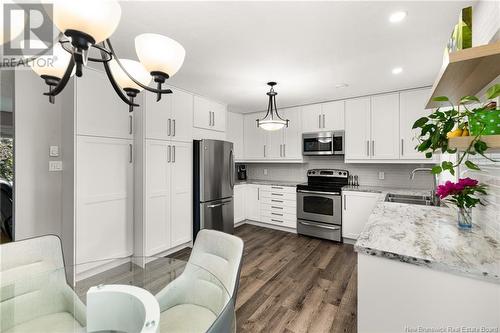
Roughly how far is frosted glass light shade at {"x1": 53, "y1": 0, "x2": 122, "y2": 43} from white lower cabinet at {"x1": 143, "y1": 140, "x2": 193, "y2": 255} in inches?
82.0

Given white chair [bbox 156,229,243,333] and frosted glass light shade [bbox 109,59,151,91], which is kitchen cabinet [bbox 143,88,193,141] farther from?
white chair [bbox 156,229,243,333]

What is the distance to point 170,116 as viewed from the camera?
3.02m

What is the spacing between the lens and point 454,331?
985 mm

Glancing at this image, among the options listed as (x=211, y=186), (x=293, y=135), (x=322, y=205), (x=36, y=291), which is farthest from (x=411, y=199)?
(x=36, y=291)

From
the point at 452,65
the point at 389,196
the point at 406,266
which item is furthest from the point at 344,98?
the point at 406,266

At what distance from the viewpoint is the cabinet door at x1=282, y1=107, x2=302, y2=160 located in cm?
416

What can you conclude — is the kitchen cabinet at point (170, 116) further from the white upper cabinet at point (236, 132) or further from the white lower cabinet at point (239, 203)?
the white lower cabinet at point (239, 203)

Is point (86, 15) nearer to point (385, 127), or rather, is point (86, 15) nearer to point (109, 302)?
point (109, 302)

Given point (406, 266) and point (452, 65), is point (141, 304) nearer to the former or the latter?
point (406, 266)

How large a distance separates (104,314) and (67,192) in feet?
5.83

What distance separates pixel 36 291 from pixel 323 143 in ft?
12.3

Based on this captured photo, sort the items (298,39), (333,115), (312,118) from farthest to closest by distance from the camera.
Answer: (312,118), (333,115), (298,39)

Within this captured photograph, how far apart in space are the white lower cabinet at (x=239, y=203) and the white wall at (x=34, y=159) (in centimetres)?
256
